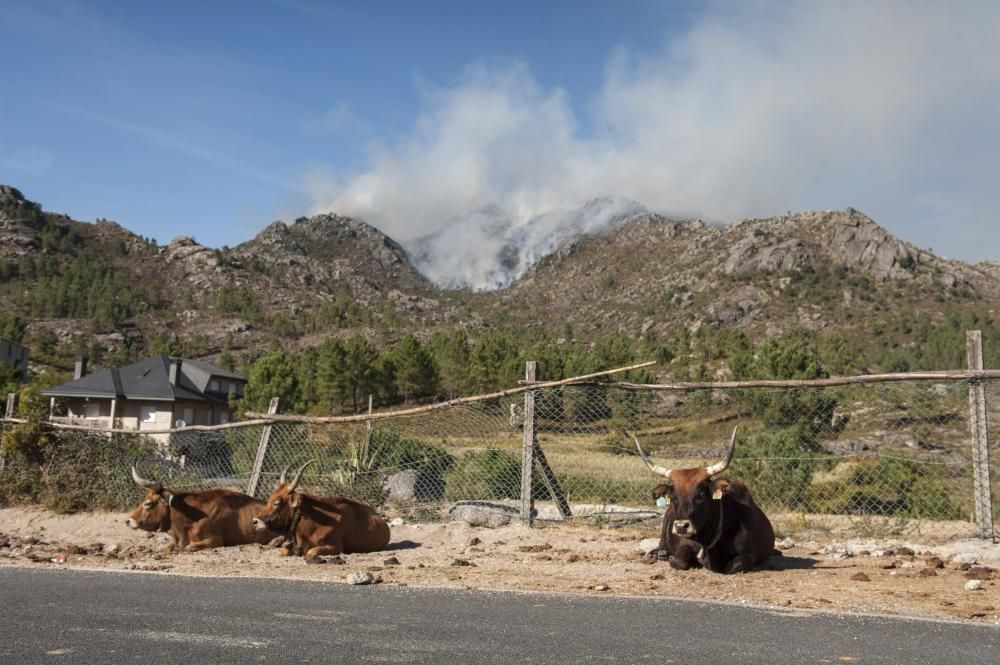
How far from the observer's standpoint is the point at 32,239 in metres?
156

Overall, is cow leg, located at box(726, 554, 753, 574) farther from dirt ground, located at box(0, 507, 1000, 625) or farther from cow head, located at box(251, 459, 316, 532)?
cow head, located at box(251, 459, 316, 532)

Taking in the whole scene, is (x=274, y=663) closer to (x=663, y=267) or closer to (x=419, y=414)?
(x=419, y=414)

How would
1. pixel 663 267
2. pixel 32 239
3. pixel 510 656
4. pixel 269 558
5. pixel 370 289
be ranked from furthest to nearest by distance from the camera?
pixel 370 289 → pixel 32 239 → pixel 663 267 → pixel 269 558 → pixel 510 656

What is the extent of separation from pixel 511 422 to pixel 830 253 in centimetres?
12399

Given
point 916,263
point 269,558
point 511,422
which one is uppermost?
point 916,263

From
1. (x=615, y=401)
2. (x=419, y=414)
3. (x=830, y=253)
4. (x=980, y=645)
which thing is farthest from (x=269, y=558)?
(x=830, y=253)

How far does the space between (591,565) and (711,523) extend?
1257 millimetres

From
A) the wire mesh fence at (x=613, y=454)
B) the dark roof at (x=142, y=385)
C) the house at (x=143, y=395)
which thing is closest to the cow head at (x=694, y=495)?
the wire mesh fence at (x=613, y=454)

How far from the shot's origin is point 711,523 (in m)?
7.41

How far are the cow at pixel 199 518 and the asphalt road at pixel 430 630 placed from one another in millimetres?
2815

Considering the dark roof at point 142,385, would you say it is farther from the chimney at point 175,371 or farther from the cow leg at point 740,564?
the cow leg at point 740,564

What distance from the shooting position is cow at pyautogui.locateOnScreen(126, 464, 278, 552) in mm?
9406

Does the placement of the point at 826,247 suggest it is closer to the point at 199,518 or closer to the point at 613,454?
the point at 613,454

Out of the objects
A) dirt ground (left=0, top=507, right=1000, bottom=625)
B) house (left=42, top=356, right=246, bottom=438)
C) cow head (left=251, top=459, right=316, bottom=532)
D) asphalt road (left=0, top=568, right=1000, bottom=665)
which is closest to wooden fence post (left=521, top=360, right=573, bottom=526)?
dirt ground (left=0, top=507, right=1000, bottom=625)
